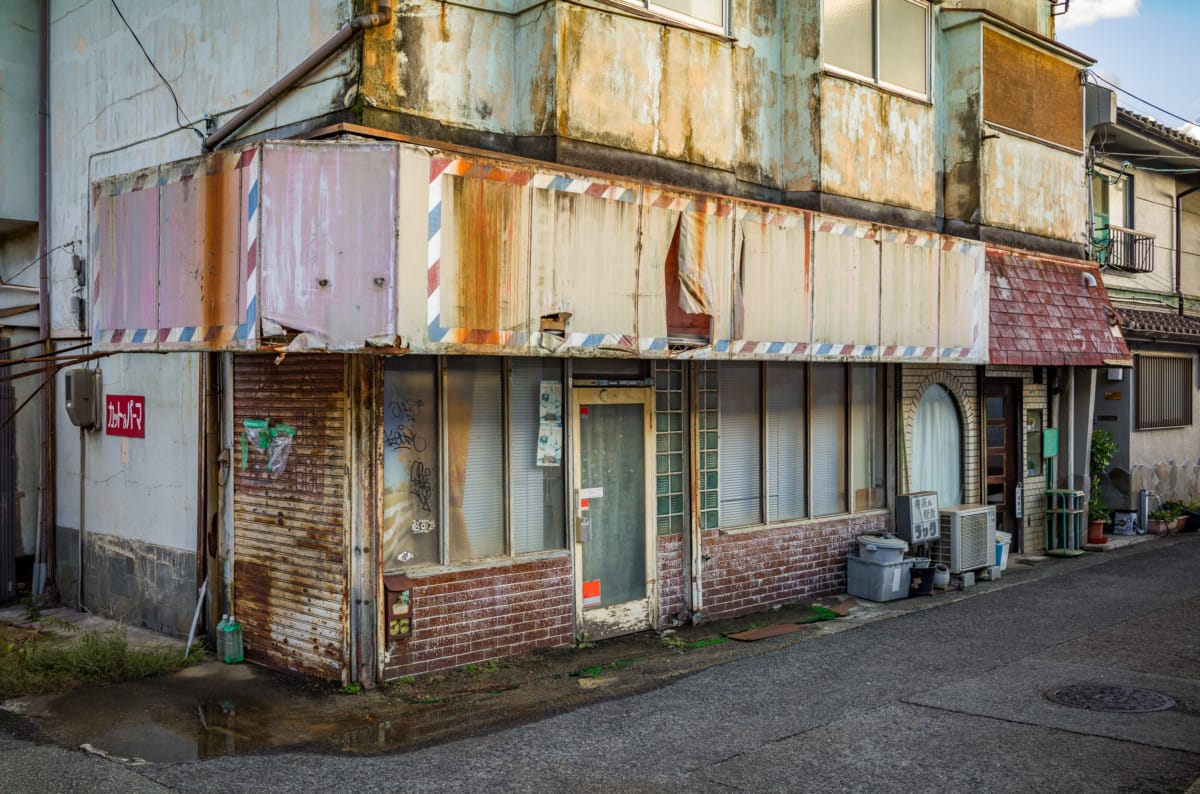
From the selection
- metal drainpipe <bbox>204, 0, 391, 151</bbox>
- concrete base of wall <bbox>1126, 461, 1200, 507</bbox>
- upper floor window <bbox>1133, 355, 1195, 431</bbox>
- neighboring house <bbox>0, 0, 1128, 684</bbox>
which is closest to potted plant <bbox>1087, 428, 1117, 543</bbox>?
concrete base of wall <bbox>1126, 461, 1200, 507</bbox>

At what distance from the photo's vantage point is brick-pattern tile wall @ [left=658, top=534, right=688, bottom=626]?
1029 centimetres

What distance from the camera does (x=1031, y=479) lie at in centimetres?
1539

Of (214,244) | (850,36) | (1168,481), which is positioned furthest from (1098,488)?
(214,244)

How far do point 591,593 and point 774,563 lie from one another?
254cm

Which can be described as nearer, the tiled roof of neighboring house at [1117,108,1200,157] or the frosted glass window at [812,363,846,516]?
the frosted glass window at [812,363,846,516]

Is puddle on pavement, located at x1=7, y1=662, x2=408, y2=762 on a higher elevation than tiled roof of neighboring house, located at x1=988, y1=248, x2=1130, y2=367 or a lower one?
lower

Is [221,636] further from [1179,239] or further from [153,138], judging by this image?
[1179,239]

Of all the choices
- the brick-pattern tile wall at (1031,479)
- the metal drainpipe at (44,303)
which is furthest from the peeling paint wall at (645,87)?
the brick-pattern tile wall at (1031,479)

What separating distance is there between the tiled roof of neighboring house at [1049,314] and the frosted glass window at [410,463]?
7244 millimetres

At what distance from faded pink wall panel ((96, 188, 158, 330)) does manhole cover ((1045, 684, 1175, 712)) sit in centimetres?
729

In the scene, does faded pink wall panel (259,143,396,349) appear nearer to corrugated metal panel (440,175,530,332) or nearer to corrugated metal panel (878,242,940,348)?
corrugated metal panel (440,175,530,332)

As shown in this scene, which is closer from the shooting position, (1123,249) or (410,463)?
(410,463)

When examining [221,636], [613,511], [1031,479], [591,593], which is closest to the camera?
[221,636]

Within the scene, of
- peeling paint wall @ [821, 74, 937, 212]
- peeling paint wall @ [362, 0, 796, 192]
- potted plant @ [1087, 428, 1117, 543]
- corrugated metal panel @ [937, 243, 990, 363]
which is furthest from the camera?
potted plant @ [1087, 428, 1117, 543]
